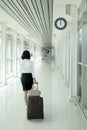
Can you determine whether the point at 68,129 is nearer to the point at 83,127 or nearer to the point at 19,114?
the point at 83,127

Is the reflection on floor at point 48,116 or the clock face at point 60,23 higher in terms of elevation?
the clock face at point 60,23

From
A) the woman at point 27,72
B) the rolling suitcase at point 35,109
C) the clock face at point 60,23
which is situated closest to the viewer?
the rolling suitcase at point 35,109

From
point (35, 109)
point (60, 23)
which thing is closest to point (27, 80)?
point (35, 109)

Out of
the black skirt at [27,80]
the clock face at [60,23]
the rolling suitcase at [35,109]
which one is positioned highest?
the clock face at [60,23]

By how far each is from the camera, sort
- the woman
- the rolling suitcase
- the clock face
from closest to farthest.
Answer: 1. the rolling suitcase
2. the woman
3. the clock face

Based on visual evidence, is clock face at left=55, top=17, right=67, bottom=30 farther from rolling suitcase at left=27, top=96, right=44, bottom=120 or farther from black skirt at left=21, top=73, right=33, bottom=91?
rolling suitcase at left=27, top=96, right=44, bottom=120

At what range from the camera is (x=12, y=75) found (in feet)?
53.4

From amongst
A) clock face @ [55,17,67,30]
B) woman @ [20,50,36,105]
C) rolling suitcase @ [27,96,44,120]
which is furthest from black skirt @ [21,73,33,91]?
clock face @ [55,17,67,30]

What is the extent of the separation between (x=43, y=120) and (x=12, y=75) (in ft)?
34.2

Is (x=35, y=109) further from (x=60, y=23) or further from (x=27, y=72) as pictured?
(x=60, y=23)

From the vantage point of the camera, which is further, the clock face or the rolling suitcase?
the clock face

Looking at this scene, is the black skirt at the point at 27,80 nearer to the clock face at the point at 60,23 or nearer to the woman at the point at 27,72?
the woman at the point at 27,72

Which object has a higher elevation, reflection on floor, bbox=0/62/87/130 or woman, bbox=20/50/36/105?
woman, bbox=20/50/36/105

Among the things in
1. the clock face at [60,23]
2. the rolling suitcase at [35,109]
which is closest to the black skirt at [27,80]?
the rolling suitcase at [35,109]
